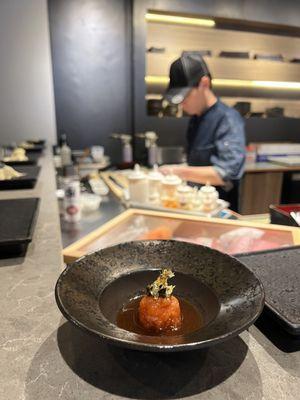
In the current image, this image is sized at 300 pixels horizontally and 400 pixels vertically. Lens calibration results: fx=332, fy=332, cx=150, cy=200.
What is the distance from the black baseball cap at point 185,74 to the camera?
7.94 feet

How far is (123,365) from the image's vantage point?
592 mm

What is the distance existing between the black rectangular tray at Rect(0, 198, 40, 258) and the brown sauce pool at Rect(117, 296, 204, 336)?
412 mm

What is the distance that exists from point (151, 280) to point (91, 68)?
3483 millimetres

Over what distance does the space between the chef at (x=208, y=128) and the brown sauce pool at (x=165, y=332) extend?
162 centimetres

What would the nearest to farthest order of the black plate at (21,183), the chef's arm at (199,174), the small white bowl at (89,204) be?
the black plate at (21,183) → the small white bowl at (89,204) → the chef's arm at (199,174)

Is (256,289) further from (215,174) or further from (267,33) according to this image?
(267,33)

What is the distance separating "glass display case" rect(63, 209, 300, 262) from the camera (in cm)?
124

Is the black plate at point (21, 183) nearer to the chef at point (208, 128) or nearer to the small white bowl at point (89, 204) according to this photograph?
the small white bowl at point (89, 204)

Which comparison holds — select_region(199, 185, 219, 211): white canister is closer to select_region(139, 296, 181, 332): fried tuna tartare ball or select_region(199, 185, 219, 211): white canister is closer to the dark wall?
select_region(139, 296, 181, 332): fried tuna tartare ball

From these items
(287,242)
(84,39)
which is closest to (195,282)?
(287,242)

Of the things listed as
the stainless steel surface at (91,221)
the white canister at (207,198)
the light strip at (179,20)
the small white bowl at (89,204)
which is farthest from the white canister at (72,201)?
the light strip at (179,20)

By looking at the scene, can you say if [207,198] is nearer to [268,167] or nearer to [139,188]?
[139,188]

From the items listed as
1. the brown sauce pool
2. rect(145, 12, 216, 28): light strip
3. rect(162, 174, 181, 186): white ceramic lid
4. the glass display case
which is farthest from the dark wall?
the brown sauce pool

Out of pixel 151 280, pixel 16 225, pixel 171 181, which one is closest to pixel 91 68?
pixel 171 181
